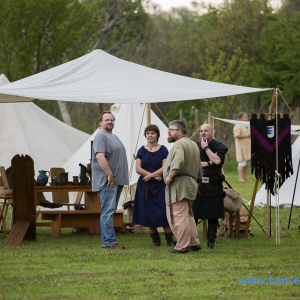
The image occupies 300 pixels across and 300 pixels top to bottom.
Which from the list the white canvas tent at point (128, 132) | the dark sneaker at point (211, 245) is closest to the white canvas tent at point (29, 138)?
the white canvas tent at point (128, 132)

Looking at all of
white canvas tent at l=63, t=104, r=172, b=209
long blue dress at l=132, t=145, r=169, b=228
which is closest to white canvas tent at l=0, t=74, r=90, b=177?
white canvas tent at l=63, t=104, r=172, b=209

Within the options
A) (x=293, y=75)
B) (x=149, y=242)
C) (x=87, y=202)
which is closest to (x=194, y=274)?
(x=149, y=242)

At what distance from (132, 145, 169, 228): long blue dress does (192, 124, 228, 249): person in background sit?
0.40 meters

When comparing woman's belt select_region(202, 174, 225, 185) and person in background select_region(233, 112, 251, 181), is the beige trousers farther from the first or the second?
person in background select_region(233, 112, 251, 181)

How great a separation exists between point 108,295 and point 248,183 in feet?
30.4

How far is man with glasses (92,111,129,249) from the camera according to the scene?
5.79 meters

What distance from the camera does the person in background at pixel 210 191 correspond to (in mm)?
5879

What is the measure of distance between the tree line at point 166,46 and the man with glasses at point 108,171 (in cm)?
882

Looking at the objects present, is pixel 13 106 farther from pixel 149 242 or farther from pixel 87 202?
pixel 149 242

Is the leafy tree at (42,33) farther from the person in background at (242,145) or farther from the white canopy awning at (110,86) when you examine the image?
the white canopy awning at (110,86)

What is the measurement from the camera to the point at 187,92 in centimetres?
620

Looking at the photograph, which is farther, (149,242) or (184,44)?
(184,44)

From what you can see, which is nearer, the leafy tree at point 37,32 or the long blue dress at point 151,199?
the long blue dress at point 151,199

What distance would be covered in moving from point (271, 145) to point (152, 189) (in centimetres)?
151
